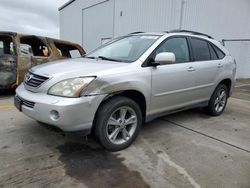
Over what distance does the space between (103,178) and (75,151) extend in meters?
0.78

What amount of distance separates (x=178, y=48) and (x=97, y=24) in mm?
13238

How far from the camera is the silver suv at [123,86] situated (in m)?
2.94

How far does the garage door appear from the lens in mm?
15253

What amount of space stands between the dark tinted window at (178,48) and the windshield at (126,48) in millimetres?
209

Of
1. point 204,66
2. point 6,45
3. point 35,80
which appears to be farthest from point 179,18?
point 35,80

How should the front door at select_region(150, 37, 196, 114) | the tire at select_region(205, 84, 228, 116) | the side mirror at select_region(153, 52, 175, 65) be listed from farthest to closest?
the tire at select_region(205, 84, 228, 116) → the front door at select_region(150, 37, 196, 114) → the side mirror at select_region(153, 52, 175, 65)

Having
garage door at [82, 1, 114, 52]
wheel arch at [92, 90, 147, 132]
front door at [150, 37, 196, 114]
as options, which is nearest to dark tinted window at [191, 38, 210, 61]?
front door at [150, 37, 196, 114]

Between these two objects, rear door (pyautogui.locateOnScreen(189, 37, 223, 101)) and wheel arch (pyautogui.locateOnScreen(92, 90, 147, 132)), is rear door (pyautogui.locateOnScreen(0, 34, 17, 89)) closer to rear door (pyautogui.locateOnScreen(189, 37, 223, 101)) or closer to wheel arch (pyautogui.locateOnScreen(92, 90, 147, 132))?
wheel arch (pyautogui.locateOnScreen(92, 90, 147, 132))

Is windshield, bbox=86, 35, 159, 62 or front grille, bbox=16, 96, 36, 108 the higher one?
windshield, bbox=86, 35, 159, 62

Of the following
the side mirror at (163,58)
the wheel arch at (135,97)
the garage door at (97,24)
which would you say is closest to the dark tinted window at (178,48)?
the side mirror at (163,58)

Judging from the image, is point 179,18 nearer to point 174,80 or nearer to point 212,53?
point 212,53

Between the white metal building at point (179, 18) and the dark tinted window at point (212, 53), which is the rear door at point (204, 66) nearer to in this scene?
the dark tinted window at point (212, 53)

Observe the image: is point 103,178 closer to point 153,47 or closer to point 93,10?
point 153,47

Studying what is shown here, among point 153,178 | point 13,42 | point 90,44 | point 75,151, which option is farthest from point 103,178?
point 90,44
